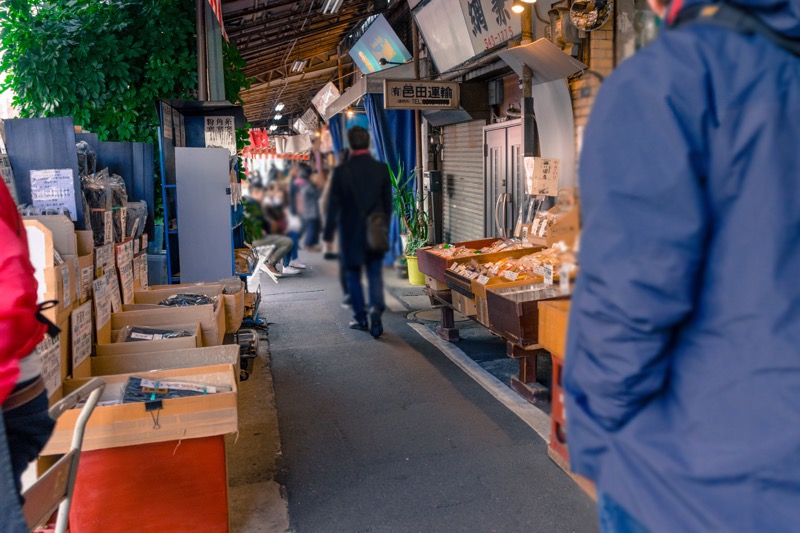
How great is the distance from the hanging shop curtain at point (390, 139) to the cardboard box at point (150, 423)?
150cm

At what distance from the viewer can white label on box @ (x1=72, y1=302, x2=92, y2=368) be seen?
11.4 ft

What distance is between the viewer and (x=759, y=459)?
1.10 meters

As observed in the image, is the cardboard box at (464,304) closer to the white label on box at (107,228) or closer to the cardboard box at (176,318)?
the cardboard box at (176,318)

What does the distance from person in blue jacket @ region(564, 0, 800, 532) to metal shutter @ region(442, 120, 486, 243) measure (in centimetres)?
816

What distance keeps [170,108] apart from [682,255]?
599 cm

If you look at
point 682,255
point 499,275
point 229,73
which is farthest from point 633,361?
point 229,73

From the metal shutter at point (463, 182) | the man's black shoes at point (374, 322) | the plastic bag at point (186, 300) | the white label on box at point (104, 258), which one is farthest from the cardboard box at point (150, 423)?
the metal shutter at point (463, 182)

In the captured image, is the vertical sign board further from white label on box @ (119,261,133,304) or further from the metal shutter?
the metal shutter

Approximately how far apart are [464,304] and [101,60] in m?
4.20

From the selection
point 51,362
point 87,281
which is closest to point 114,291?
point 87,281

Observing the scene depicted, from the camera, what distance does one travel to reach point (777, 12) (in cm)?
114

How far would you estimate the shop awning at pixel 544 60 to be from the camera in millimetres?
5984

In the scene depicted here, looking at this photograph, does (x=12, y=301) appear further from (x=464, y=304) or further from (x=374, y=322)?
(x=464, y=304)

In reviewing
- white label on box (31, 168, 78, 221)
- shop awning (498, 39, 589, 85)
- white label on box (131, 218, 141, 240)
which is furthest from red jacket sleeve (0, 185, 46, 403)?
shop awning (498, 39, 589, 85)
